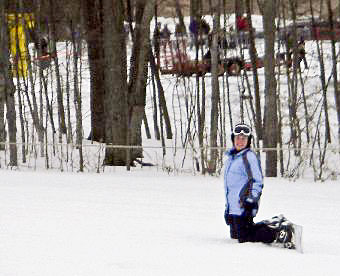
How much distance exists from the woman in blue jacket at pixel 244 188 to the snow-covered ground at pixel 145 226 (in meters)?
0.17

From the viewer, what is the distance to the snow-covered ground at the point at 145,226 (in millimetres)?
8914

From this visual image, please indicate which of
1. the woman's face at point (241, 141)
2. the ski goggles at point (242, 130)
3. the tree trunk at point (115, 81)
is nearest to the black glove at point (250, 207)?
the woman's face at point (241, 141)

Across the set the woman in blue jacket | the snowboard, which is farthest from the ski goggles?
the snowboard

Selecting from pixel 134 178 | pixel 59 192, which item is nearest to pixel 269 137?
pixel 134 178

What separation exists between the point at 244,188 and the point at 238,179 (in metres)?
0.12

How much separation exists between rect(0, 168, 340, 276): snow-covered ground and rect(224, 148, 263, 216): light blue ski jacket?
0.46 metres

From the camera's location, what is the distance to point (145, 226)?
39.7ft

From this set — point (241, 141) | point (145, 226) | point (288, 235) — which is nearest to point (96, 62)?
point (145, 226)

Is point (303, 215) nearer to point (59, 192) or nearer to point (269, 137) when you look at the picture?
point (59, 192)

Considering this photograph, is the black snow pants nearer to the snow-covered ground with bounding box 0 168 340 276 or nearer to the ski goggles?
the snow-covered ground with bounding box 0 168 340 276

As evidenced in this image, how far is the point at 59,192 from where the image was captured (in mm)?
16219

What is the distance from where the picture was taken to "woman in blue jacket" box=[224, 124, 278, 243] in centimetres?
1030

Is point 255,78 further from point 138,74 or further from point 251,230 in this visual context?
point 251,230

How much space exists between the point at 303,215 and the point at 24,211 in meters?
3.94
